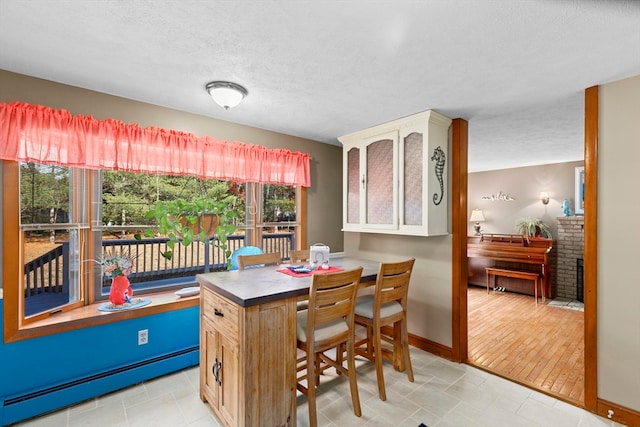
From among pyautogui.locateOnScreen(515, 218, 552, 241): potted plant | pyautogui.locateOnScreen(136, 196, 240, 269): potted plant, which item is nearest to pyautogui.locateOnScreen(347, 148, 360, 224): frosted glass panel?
pyautogui.locateOnScreen(136, 196, 240, 269): potted plant

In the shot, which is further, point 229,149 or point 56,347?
point 229,149

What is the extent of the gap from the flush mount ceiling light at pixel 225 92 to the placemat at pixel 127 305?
1.81 meters

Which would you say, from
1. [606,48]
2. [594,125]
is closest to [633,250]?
[594,125]

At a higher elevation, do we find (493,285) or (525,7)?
(525,7)

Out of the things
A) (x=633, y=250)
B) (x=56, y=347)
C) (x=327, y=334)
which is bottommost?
(x=56, y=347)

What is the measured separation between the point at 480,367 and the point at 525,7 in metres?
2.81

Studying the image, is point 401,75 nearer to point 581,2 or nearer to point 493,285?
point 581,2

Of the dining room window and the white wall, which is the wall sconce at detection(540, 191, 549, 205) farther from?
the dining room window

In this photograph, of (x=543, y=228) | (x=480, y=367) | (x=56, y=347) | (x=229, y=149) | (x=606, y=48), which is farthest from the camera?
(x=543, y=228)

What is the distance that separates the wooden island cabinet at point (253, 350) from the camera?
1.64m

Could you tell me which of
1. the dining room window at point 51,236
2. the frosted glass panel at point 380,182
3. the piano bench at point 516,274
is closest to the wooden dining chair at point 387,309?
the frosted glass panel at point 380,182

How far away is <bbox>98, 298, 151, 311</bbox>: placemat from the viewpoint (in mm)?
2334

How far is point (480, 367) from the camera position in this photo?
2.72 meters

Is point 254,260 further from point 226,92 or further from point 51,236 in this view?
point 51,236
